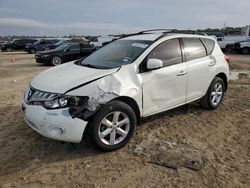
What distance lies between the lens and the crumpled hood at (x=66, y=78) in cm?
364

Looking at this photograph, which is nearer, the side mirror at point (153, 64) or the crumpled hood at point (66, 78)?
the crumpled hood at point (66, 78)

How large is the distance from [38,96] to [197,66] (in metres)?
2.97

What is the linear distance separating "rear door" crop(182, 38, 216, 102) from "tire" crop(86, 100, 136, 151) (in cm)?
161

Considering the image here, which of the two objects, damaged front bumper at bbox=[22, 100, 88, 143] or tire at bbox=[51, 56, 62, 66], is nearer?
damaged front bumper at bbox=[22, 100, 88, 143]

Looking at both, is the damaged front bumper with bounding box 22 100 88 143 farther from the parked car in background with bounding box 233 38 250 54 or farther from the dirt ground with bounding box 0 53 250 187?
the parked car in background with bounding box 233 38 250 54

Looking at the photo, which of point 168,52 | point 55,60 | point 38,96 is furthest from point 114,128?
point 55,60

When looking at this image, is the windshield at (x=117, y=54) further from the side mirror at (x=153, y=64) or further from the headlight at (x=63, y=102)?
the headlight at (x=63, y=102)

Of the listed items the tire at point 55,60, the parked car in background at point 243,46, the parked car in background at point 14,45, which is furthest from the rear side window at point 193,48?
the parked car in background at point 14,45

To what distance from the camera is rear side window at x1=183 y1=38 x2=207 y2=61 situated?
16.4ft

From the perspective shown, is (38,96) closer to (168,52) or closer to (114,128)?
(114,128)

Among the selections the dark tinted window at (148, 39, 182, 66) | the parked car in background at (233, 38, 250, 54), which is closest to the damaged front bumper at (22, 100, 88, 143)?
the dark tinted window at (148, 39, 182, 66)

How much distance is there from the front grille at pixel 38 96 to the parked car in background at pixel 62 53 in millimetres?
12465

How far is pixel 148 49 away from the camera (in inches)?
172

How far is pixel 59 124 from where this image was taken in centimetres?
345
